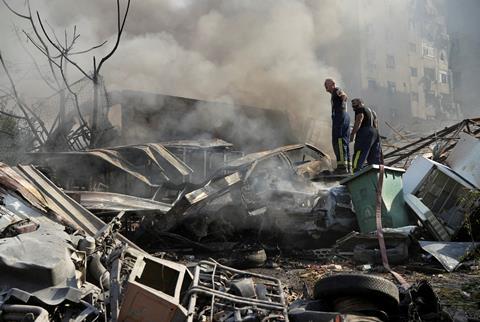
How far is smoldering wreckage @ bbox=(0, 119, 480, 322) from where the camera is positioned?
2.79 metres

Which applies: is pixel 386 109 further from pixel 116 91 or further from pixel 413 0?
pixel 116 91

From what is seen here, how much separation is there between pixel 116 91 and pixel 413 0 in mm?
30431

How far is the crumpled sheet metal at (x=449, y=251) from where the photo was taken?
4469 millimetres

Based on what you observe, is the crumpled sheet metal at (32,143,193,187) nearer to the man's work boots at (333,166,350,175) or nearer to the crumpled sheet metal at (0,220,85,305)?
the man's work boots at (333,166,350,175)

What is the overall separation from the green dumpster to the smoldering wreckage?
1 centimetres

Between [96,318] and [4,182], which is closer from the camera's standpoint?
[96,318]

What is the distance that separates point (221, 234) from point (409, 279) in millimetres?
2282

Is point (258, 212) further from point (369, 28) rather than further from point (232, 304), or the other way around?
point (369, 28)

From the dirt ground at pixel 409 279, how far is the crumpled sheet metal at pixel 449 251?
103mm

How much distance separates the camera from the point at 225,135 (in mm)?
12141

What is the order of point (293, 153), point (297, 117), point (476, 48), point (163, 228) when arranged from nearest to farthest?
point (163, 228), point (293, 153), point (297, 117), point (476, 48)

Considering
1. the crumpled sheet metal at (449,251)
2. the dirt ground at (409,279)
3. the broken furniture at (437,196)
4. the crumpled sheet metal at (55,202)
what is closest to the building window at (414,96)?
the broken furniture at (437,196)

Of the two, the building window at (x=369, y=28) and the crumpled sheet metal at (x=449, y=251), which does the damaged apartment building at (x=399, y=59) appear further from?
the crumpled sheet metal at (x=449, y=251)

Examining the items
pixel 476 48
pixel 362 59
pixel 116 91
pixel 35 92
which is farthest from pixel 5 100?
pixel 476 48
